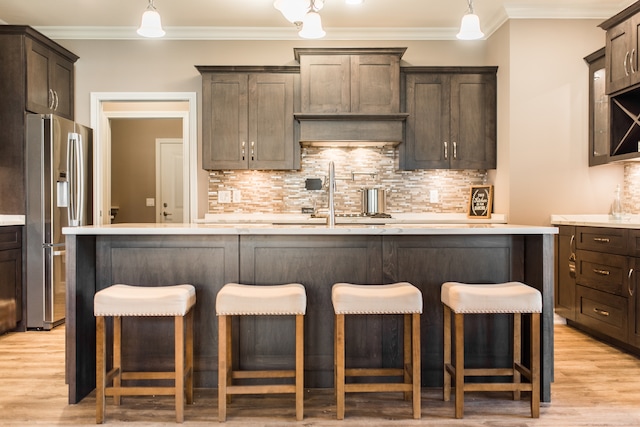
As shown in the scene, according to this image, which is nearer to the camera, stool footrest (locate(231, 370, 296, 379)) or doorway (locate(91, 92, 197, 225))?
stool footrest (locate(231, 370, 296, 379))

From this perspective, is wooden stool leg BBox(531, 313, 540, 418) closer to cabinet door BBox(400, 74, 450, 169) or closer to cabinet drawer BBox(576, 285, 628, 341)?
cabinet drawer BBox(576, 285, 628, 341)

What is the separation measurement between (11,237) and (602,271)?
185 inches

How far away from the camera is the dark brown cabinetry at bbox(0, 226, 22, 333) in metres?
3.76

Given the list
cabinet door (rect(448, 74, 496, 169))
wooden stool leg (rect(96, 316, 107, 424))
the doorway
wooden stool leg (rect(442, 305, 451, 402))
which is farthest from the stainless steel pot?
wooden stool leg (rect(96, 316, 107, 424))

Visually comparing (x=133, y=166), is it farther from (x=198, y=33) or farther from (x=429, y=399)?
(x=429, y=399)

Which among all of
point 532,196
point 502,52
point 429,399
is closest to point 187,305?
point 429,399

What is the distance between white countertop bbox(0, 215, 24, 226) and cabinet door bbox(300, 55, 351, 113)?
8.69 feet

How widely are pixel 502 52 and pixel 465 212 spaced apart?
163cm

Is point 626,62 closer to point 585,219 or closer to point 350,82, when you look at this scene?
point 585,219

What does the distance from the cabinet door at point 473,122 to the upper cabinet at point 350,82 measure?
0.65 metres

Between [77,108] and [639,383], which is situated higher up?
[77,108]

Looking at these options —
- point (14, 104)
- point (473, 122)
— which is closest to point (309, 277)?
point (473, 122)

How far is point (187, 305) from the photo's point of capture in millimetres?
2268

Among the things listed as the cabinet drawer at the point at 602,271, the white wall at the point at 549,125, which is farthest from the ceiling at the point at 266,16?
the cabinet drawer at the point at 602,271
